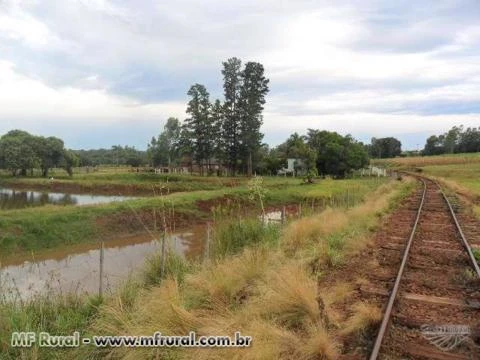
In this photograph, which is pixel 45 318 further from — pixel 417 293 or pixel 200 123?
pixel 200 123

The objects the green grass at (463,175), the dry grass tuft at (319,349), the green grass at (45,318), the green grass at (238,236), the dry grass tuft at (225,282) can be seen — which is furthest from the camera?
the green grass at (463,175)

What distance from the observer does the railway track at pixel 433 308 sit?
4930 mm

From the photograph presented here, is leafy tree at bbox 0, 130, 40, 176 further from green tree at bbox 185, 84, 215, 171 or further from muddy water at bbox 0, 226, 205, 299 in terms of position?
muddy water at bbox 0, 226, 205, 299

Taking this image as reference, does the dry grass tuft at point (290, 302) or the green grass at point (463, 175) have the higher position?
the dry grass tuft at point (290, 302)

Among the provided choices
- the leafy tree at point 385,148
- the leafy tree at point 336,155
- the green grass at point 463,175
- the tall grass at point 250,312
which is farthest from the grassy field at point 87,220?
the leafy tree at point 385,148

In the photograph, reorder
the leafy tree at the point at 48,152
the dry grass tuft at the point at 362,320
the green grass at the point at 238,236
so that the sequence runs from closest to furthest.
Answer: the dry grass tuft at the point at 362,320
the green grass at the point at 238,236
the leafy tree at the point at 48,152

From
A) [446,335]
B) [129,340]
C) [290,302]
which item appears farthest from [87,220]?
[446,335]

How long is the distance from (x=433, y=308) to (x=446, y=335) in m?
1.06

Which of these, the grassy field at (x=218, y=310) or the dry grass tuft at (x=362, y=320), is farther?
the dry grass tuft at (x=362, y=320)

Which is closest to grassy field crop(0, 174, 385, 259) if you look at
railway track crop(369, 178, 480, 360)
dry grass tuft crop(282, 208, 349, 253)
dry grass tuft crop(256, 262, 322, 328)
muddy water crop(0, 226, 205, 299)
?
muddy water crop(0, 226, 205, 299)

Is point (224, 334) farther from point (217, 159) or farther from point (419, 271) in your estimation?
point (217, 159)

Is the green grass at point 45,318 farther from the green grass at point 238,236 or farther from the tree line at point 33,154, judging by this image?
the tree line at point 33,154

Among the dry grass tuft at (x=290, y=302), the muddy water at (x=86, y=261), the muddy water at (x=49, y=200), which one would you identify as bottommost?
the muddy water at (x=86, y=261)

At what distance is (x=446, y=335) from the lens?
528 cm
